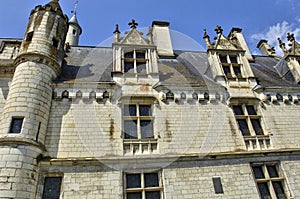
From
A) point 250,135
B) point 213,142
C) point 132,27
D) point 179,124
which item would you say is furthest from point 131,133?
point 132,27

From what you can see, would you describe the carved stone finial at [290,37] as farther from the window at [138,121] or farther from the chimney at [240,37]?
the window at [138,121]

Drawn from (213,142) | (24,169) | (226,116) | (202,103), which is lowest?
(24,169)

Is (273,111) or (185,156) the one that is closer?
(185,156)

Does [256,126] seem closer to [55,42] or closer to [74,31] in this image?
[55,42]

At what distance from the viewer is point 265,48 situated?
16.9 meters

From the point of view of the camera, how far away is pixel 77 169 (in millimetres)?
6672

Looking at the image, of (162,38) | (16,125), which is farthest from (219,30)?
(16,125)

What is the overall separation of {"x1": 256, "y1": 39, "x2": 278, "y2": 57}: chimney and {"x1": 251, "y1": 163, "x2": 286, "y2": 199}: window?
11085 millimetres

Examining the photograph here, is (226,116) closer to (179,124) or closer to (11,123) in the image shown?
(179,124)

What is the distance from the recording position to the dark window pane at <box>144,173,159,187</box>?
704 centimetres

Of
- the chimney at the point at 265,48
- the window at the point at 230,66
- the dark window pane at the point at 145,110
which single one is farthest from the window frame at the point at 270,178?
the chimney at the point at 265,48

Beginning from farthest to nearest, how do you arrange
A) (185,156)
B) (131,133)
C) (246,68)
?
(246,68)
(131,133)
(185,156)

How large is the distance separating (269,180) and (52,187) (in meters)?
7.45

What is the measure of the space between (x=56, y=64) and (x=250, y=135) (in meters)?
8.58
